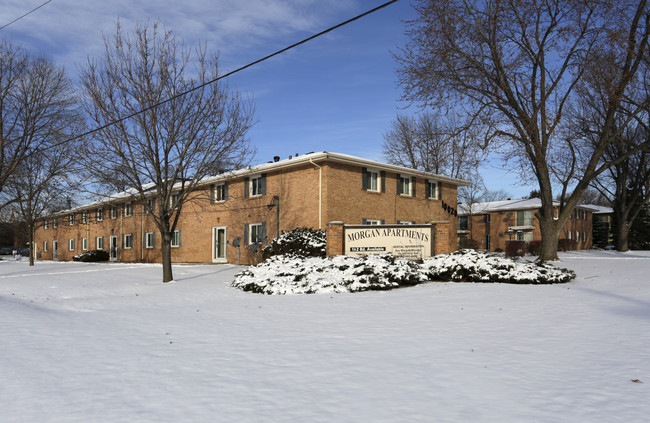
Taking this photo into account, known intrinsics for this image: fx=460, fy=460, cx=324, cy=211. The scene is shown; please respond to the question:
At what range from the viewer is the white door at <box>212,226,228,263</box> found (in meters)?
28.0

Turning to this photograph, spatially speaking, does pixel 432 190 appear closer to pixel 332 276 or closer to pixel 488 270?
pixel 488 270

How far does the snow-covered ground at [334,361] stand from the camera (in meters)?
3.96

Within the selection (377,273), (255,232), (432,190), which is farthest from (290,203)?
(377,273)

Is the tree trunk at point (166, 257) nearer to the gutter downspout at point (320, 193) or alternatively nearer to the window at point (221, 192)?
the gutter downspout at point (320, 193)

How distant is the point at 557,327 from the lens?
290 inches

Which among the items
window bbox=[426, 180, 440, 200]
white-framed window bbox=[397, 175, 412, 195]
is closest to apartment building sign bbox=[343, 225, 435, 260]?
white-framed window bbox=[397, 175, 412, 195]

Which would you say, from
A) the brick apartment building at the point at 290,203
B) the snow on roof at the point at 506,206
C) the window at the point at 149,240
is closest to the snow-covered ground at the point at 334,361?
the brick apartment building at the point at 290,203

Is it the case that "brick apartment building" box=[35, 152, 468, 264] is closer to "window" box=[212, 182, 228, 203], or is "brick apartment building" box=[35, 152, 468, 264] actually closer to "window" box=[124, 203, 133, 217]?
"window" box=[212, 182, 228, 203]

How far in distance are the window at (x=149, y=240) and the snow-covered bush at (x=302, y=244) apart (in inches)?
599

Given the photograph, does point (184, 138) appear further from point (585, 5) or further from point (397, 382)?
point (585, 5)

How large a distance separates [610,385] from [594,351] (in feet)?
4.72

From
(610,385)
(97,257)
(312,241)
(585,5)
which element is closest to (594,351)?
(610,385)

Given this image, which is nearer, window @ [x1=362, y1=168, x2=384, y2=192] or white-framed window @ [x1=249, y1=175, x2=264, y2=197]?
window @ [x1=362, y1=168, x2=384, y2=192]

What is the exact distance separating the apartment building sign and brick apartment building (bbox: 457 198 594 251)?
30.4 m
